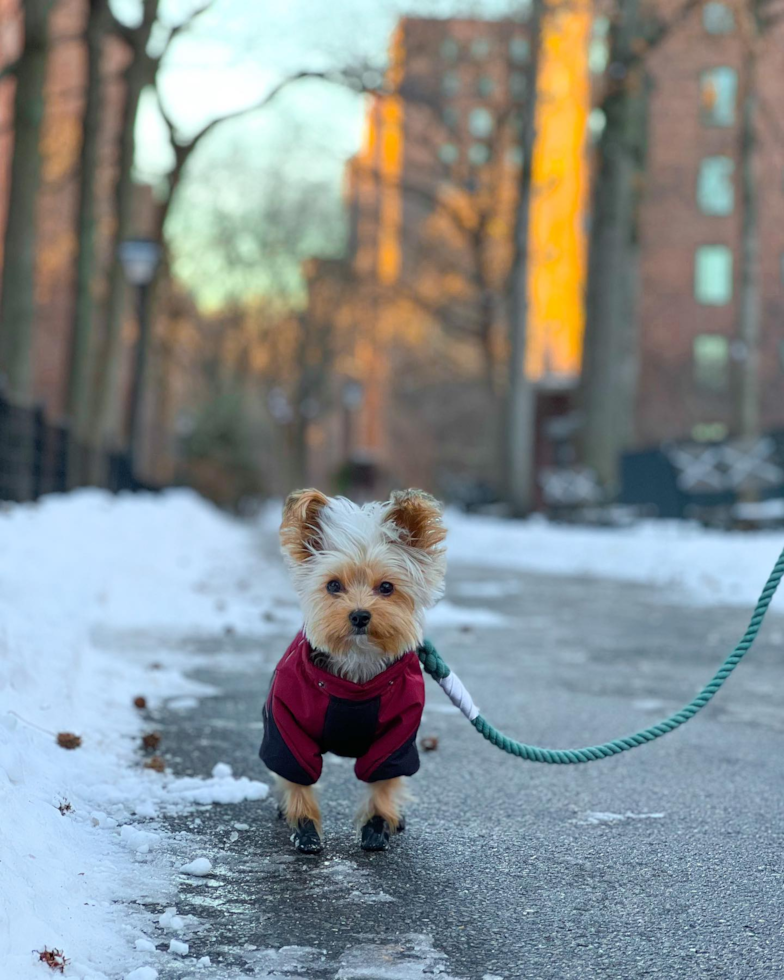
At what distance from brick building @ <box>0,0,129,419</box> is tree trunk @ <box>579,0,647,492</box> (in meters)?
10.3

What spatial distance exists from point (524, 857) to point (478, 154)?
124 ft

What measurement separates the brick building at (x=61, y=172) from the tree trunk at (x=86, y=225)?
57 centimetres

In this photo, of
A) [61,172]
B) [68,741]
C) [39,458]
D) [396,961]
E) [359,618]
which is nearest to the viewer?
[396,961]

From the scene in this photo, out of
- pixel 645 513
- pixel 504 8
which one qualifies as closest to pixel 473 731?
pixel 645 513

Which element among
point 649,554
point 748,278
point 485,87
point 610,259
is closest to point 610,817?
point 649,554

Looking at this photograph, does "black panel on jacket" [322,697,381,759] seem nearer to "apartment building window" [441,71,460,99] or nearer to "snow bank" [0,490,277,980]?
"snow bank" [0,490,277,980]

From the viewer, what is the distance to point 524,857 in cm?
443

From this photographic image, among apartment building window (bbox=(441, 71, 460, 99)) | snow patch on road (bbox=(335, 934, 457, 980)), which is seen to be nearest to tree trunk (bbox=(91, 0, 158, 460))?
apartment building window (bbox=(441, 71, 460, 99))

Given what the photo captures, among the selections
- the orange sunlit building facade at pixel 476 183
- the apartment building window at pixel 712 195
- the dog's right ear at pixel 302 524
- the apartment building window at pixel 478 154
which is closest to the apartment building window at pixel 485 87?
the orange sunlit building facade at pixel 476 183

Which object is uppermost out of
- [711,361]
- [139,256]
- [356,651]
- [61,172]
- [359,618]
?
[61,172]

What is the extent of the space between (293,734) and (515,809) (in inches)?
46.2

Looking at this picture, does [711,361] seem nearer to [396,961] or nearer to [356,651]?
[356,651]

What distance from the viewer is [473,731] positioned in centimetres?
686

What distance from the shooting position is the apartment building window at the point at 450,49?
105 feet
